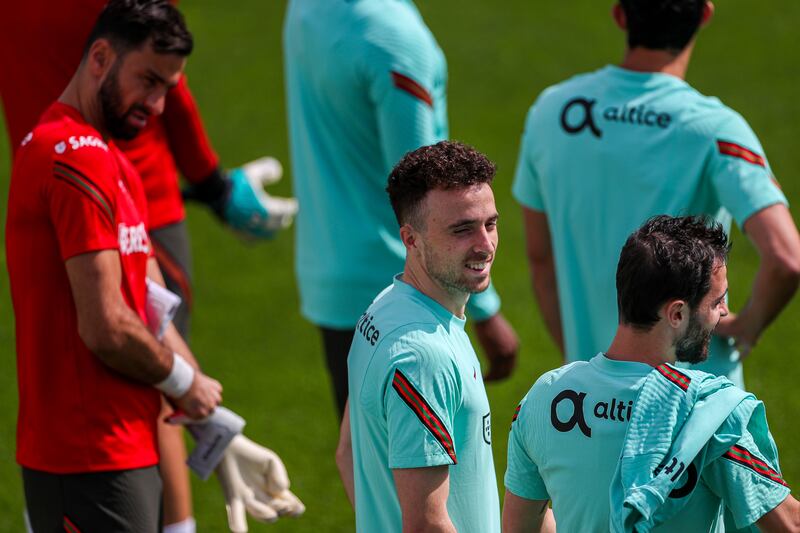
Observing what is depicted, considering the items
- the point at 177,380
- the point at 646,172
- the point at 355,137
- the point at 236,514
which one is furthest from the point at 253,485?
the point at 646,172

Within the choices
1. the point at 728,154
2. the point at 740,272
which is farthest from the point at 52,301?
the point at 740,272

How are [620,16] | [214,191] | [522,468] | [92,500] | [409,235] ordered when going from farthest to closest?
[214,191] < [620,16] < [92,500] < [409,235] < [522,468]

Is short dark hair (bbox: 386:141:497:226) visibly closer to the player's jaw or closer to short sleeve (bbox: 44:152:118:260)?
short sleeve (bbox: 44:152:118:260)

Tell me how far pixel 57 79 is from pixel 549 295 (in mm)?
1875

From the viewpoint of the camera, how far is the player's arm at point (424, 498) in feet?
8.96

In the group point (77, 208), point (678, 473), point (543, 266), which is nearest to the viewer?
point (678, 473)

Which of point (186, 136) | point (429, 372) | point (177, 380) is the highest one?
point (186, 136)

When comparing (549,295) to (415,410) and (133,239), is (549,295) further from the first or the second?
(415,410)

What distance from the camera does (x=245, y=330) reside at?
7.94 metres

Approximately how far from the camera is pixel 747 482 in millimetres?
2574

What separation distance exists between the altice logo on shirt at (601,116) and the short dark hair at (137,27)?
1.25 metres

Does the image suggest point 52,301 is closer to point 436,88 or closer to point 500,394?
point 436,88

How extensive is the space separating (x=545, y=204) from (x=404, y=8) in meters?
0.88

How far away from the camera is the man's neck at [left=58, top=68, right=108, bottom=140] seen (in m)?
3.65
